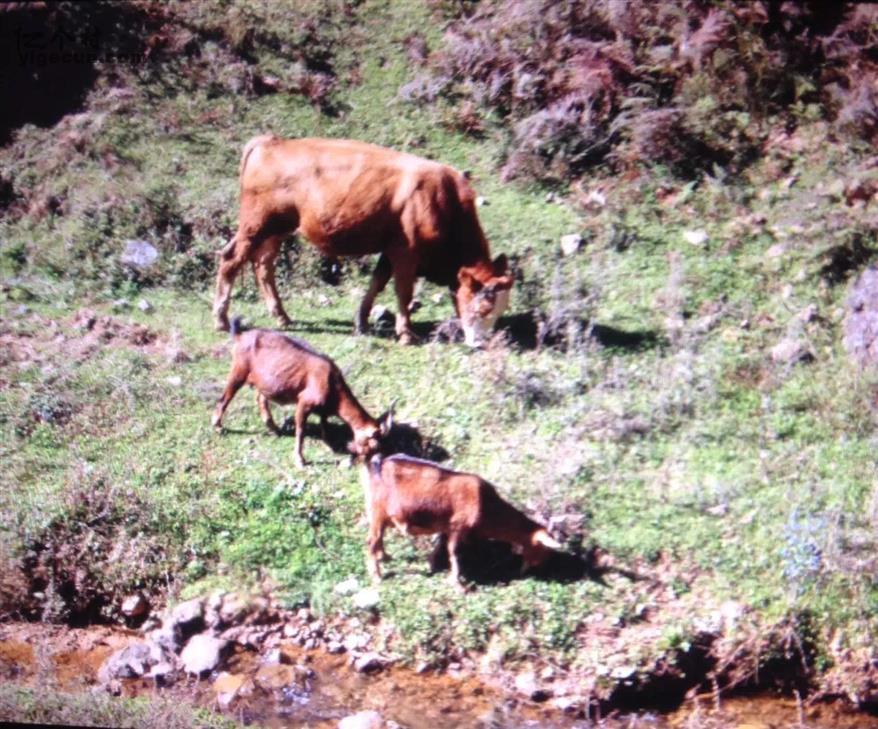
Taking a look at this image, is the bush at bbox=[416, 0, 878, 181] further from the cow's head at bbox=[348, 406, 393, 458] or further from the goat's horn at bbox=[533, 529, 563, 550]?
the goat's horn at bbox=[533, 529, 563, 550]

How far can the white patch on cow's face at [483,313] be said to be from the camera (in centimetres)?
595

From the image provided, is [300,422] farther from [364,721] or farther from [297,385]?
[364,721]

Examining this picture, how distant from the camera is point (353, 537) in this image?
512 cm

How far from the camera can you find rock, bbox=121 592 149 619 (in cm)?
508

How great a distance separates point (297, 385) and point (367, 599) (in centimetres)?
111

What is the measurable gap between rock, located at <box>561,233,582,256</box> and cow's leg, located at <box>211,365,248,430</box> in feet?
6.68

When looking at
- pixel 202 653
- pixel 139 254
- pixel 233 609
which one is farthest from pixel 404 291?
pixel 202 653

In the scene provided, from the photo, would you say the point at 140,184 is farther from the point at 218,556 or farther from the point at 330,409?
the point at 218,556

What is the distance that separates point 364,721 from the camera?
4594 millimetres

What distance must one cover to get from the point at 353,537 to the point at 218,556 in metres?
0.62

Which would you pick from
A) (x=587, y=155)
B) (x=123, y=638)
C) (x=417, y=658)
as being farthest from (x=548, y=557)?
(x=587, y=155)

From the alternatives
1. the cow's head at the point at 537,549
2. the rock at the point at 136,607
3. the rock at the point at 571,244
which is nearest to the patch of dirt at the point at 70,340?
the rock at the point at 136,607

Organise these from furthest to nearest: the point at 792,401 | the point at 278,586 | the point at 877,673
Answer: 1. the point at 792,401
2. the point at 278,586
3. the point at 877,673

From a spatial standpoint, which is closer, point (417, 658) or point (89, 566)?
point (417, 658)
